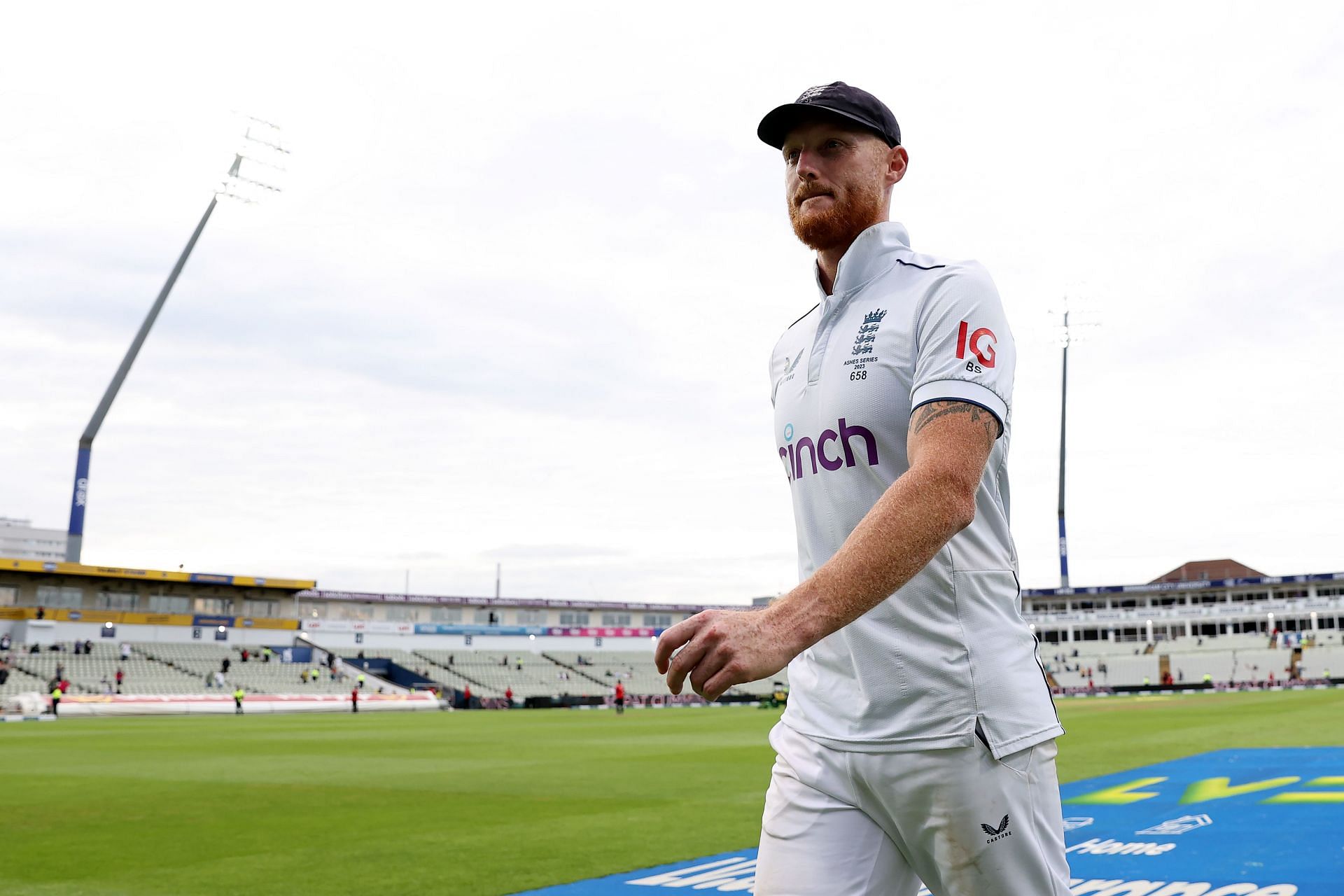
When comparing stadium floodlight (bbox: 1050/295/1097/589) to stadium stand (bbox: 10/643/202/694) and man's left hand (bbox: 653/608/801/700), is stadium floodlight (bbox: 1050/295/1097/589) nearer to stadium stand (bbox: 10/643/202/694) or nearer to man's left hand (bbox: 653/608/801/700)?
stadium stand (bbox: 10/643/202/694)

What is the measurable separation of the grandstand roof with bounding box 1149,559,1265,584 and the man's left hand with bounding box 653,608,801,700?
409ft

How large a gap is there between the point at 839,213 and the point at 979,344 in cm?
62

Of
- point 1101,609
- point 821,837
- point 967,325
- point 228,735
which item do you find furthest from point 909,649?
point 1101,609

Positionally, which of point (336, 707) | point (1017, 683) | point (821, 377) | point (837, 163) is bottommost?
point (336, 707)

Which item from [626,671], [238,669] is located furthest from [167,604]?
[626,671]

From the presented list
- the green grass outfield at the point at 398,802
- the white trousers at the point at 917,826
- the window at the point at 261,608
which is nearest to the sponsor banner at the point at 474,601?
the window at the point at 261,608

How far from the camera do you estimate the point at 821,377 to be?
8.93ft

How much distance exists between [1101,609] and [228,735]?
86.7 m

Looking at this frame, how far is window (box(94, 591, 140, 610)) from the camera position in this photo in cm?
6494

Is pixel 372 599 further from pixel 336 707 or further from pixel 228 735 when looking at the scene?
pixel 228 735

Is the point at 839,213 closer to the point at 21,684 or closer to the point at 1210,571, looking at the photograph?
the point at 21,684

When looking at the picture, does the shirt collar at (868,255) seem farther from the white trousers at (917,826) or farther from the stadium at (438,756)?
the white trousers at (917,826)

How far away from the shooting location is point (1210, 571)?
388 ft

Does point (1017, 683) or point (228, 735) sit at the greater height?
point (1017, 683)
